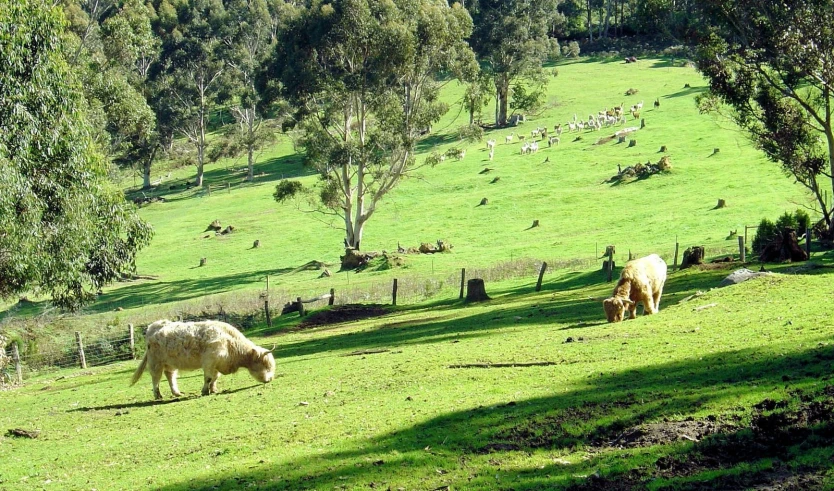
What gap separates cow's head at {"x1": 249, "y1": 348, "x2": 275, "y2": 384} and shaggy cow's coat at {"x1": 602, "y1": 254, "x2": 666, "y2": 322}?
344 inches

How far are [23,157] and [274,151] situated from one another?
8909cm

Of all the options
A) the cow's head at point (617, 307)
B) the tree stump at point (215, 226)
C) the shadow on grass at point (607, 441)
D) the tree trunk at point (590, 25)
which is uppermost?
the tree trunk at point (590, 25)

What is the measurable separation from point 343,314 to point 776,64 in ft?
70.3

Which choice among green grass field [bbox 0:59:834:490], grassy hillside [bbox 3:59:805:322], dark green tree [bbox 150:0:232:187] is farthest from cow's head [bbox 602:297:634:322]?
dark green tree [bbox 150:0:232:187]

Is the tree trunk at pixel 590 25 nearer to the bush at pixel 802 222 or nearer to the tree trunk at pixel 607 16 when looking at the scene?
the tree trunk at pixel 607 16

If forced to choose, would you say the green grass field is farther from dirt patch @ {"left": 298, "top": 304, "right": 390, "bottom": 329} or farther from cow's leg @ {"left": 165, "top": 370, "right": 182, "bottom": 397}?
dirt patch @ {"left": 298, "top": 304, "right": 390, "bottom": 329}

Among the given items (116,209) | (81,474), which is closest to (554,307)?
(116,209)

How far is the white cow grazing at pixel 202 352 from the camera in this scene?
20781mm

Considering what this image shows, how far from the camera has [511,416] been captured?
1410 centimetres

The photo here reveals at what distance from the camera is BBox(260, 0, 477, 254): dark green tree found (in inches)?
2142

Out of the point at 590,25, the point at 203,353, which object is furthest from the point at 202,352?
the point at 590,25

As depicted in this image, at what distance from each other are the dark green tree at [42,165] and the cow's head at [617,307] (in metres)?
15.9

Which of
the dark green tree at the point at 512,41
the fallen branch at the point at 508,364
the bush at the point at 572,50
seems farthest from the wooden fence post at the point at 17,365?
the bush at the point at 572,50

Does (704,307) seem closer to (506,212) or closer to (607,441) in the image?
(607,441)
